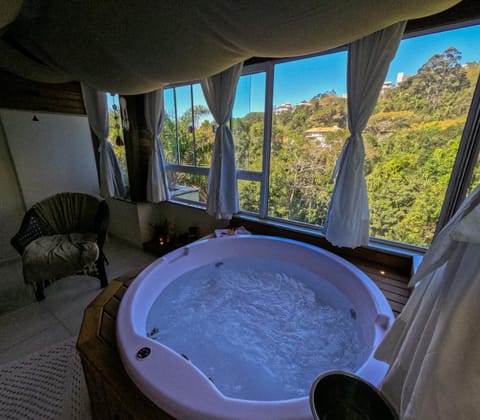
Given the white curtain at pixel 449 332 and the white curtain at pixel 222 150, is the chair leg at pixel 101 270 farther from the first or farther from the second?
the white curtain at pixel 449 332

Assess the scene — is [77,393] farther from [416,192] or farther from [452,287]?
[416,192]

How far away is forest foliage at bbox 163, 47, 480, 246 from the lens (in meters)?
1.51

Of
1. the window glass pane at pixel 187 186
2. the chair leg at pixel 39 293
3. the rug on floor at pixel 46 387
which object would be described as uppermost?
the window glass pane at pixel 187 186

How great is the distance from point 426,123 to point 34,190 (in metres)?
4.15

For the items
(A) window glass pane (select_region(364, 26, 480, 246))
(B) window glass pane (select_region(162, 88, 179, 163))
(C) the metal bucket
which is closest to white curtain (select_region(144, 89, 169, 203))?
(B) window glass pane (select_region(162, 88, 179, 163))

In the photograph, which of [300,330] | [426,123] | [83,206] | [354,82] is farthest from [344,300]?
[83,206]

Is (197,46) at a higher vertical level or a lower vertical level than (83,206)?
higher

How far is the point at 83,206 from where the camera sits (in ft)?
8.07

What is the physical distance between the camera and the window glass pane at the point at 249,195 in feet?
8.18

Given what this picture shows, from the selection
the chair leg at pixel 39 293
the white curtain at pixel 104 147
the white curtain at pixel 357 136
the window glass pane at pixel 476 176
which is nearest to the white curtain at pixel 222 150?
the white curtain at pixel 357 136

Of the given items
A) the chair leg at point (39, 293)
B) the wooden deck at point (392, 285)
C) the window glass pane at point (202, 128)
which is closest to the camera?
the wooden deck at point (392, 285)

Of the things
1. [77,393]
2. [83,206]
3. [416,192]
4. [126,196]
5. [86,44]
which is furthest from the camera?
[126,196]

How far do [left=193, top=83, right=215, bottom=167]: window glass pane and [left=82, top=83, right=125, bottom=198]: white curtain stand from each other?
126cm

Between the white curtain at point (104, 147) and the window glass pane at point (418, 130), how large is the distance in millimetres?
3123
